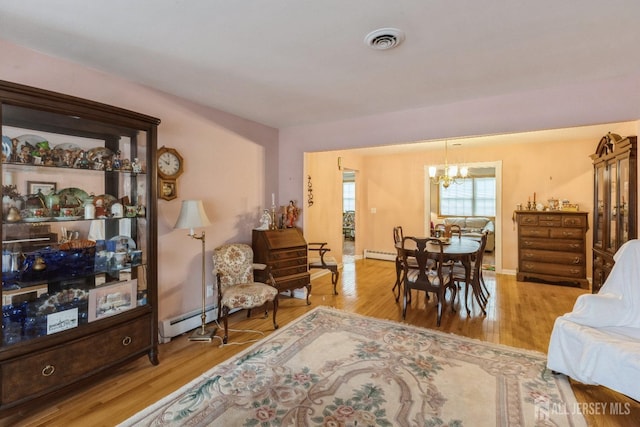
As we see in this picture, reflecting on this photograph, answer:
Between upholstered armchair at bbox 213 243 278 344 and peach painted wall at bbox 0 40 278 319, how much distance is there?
0.28m

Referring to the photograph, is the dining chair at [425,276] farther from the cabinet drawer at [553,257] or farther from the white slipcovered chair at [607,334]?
the cabinet drawer at [553,257]

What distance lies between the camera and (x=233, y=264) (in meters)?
3.43

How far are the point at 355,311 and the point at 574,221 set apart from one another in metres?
3.85

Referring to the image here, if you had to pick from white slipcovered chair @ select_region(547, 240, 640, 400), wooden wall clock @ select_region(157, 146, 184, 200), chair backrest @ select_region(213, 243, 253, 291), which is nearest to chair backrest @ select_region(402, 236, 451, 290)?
white slipcovered chair @ select_region(547, 240, 640, 400)

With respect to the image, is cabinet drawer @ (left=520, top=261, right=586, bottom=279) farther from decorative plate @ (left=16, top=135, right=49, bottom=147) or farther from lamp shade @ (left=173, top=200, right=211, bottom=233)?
decorative plate @ (left=16, top=135, right=49, bottom=147)

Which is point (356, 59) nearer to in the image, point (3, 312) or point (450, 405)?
point (450, 405)

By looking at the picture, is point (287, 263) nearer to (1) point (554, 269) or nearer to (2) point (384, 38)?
(2) point (384, 38)

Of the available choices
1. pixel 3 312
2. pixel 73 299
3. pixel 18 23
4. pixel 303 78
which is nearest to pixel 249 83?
pixel 303 78

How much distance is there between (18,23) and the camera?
1856 millimetres

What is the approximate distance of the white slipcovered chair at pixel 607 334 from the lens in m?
1.92

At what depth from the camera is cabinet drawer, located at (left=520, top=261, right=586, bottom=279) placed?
4789mm

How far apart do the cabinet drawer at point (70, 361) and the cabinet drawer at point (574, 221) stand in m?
5.85

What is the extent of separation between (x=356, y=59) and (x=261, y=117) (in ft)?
6.28

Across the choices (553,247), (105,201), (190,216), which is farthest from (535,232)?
(105,201)
